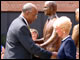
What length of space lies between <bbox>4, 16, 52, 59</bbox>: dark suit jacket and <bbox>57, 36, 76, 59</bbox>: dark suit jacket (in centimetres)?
29

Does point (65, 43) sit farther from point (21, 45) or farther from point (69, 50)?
point (21, 45)

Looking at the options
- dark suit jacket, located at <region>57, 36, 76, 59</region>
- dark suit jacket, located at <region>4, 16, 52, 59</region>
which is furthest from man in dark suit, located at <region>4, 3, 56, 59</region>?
dark suit jacket, located at <region>57, 36, 76, 59</region>

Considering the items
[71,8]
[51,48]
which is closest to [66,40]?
[51,48]

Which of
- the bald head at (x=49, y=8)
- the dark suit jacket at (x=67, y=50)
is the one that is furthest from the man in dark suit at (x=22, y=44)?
the bald head at (x=49, y=8)

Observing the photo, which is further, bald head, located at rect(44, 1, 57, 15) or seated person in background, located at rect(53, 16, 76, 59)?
bald head, located at rect(44, 1, 57, 15)

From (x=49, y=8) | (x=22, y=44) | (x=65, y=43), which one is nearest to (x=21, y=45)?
(x=22, y=44)

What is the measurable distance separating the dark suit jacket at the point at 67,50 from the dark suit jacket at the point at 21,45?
290 mm

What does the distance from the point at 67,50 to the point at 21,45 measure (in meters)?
0.63

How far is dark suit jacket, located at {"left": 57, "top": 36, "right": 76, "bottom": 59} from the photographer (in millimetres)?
3588

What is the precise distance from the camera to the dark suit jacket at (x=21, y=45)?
12.7 ft

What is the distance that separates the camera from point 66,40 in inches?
144

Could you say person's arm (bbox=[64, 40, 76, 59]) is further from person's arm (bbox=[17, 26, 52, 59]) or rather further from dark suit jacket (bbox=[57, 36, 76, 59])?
person's arm (bbox=[17, 26, 52, 59])

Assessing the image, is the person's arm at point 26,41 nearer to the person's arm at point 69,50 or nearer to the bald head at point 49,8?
the person's arm at point 69,50

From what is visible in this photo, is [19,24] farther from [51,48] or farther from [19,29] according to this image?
[51,48]
